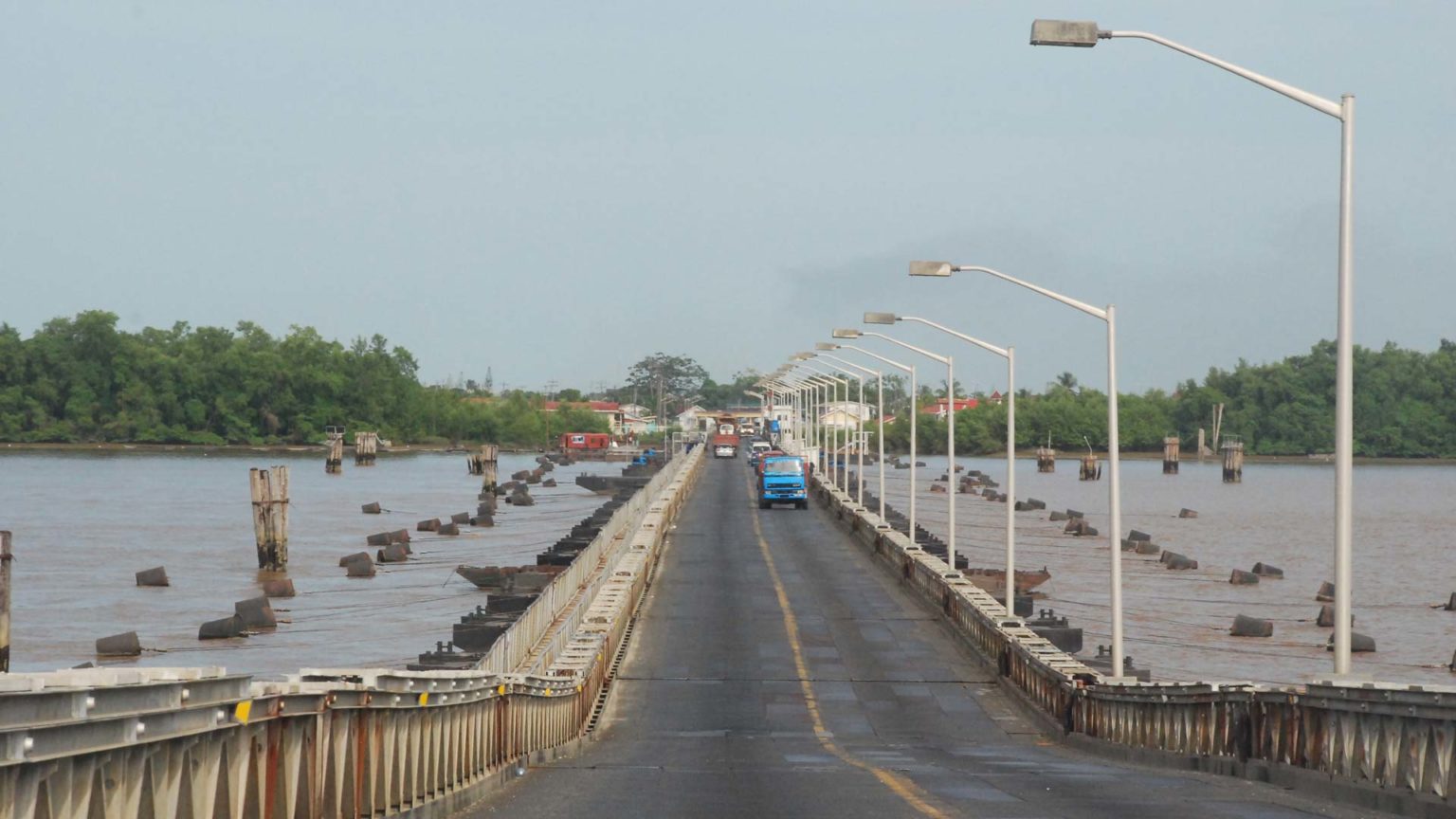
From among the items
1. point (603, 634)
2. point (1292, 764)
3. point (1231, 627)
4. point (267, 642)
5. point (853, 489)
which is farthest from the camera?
point (853, 489)

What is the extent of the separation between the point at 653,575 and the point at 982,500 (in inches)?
4480

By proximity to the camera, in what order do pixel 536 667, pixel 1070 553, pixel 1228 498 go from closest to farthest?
pixel 536 667
pixel 1070 553
pixel 1228 498

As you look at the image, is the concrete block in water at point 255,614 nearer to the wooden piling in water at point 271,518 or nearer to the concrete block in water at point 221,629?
the concrete block in water at point 221,629

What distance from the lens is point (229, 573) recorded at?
268 ft

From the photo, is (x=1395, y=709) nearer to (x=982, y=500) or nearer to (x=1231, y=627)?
(x=1231, y=627)

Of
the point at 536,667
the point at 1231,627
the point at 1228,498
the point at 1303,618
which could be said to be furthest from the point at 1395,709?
the point at 1228,498

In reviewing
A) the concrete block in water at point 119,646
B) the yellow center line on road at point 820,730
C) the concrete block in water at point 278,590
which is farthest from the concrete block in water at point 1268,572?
the concrete block in water at point 119,646

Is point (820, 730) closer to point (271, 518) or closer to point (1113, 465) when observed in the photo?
point (1113, 465)

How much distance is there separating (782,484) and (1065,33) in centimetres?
7430

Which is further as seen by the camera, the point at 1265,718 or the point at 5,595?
the point at 5,595

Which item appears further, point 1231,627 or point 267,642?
point 1231,627

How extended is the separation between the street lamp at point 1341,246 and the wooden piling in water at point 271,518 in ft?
213

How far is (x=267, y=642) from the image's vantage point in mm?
53156

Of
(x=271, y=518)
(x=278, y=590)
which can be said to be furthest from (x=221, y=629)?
(x=271, y=518)
